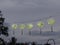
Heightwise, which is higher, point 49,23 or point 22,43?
point 49,23

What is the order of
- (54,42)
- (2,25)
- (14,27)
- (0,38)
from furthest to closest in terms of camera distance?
1. (2,25)
2. (0,38)
3. (14,27)
4. (54,42)

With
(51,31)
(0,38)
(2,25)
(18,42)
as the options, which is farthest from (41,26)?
(2,25)

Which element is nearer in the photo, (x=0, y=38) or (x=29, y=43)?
(x=29, y=43)

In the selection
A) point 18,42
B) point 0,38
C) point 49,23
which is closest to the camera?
point 49,23

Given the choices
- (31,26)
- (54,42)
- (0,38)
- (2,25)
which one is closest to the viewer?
(54,42)

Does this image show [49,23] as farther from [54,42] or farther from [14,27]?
[14,27]

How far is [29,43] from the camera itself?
2506 cm

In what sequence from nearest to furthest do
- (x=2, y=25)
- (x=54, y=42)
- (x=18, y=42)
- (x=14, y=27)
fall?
(x=54, y=42) < (x=14, y=27) < (x=18, y=42) < (x=2, y=25)

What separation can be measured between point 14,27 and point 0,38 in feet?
23.5

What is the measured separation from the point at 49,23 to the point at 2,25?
64.8 feet

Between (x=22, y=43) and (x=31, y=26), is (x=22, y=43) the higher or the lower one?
the lower one

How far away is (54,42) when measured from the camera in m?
20.3

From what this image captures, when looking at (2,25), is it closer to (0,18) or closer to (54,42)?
(0,18)

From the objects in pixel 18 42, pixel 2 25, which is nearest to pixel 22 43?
pixel 18 42
